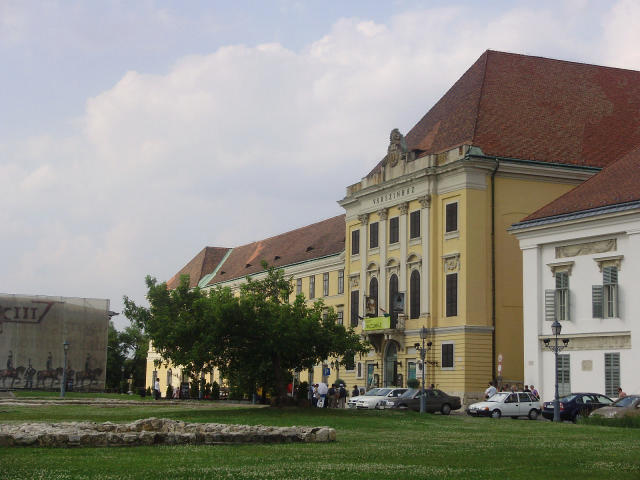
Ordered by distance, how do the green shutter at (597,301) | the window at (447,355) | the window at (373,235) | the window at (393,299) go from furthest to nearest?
the window at (373,235) < the window at (393,299) < the window at (447,355) < the green shutter at (597,301)

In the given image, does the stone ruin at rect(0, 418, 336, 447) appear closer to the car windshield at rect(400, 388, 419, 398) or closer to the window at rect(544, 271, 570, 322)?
the car windshield at rect(400, 388, 419, 398)

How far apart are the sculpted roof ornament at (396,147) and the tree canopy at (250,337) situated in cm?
2194

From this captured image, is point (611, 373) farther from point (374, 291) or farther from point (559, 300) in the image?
point (374, 291)

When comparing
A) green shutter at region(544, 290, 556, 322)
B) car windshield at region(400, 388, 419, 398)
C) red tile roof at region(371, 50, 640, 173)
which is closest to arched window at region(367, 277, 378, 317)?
red tile roof at region(371, 50, 640, 173)

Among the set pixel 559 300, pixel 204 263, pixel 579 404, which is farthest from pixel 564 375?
pixel 204 263

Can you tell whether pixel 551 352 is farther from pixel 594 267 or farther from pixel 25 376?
pixel 25 376

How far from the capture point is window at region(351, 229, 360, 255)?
72.3 metres

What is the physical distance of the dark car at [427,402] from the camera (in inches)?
1977

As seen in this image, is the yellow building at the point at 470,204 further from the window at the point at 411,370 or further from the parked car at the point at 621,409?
the parked car at the point at 621,409

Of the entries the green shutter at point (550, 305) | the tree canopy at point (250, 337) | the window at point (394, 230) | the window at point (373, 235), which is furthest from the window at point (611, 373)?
the window at point (373, 235)

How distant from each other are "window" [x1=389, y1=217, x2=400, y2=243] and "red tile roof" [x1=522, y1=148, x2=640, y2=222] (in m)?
16.3

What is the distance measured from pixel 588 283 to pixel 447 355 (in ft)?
48.1

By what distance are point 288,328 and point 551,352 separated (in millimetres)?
13916

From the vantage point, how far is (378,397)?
51.9 metres
